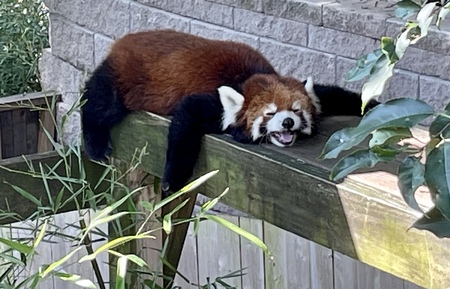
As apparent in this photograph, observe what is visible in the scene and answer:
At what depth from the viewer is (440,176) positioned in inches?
32.7

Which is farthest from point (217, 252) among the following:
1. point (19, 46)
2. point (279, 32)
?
point (19, 46)

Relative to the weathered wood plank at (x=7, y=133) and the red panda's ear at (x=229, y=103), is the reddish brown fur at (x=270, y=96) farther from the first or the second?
the weathered wood plank at (x=7, y=133)

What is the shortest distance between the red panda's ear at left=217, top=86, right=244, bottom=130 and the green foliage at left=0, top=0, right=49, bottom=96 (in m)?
2.63

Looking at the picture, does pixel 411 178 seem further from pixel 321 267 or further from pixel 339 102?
pixel 321 267

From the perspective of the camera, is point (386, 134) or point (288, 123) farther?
point (288, 123)

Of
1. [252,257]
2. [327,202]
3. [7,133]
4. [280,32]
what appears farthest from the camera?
[7,133]

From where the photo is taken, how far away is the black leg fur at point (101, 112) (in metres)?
2.36

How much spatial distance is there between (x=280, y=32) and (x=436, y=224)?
2200 mm

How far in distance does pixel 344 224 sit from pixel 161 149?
78 cm

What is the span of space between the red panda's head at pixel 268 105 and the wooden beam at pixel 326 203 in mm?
89

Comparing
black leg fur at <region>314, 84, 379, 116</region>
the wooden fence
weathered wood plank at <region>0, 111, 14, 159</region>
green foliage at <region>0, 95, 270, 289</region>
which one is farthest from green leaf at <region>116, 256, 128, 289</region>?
weathered wood plank at <region>0, 111, 14, 159</region>

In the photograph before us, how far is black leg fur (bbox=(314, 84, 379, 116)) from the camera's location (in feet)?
7.00

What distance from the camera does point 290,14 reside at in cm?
302

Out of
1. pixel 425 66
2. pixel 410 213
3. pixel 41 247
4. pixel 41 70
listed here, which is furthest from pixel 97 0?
pixel 410 213
